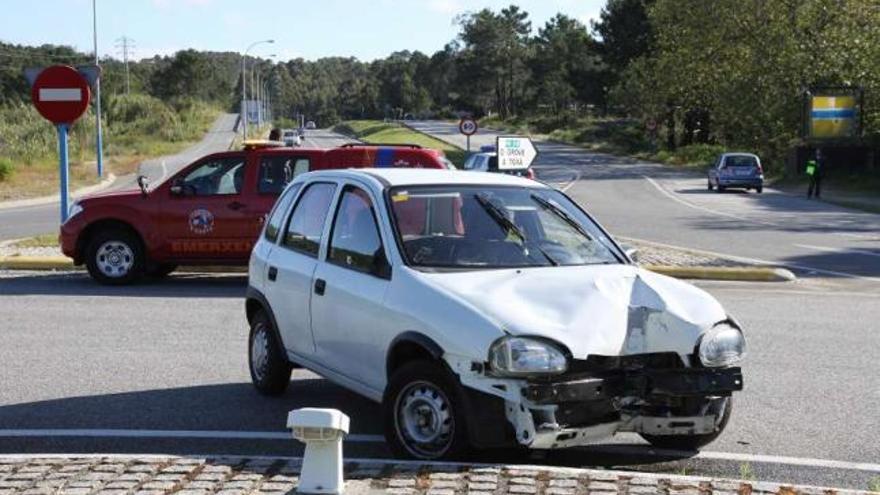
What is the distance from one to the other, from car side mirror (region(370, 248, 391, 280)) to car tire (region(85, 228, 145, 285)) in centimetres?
878

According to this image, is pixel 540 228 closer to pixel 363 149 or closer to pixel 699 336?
pixel 699 336

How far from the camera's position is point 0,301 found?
528 inches

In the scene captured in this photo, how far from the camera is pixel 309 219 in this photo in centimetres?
779

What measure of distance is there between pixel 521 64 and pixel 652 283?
153979 mm

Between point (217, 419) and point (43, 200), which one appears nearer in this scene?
point (217, 419)

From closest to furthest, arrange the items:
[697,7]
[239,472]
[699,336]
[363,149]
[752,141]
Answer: [239,472] → [699,336] → [363,149] → [752,141] → [697,7]

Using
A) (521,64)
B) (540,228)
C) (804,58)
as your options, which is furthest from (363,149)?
(521,64)

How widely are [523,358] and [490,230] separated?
56.2 inches

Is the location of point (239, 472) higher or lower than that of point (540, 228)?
lower

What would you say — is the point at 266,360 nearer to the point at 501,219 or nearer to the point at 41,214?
the point at 501,219

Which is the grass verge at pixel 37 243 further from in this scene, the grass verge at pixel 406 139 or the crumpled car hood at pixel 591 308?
the grass verge at pixel 406 139

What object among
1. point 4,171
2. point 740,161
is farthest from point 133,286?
point 740,161

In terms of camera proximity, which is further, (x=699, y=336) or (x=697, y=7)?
(x=697, y=7)

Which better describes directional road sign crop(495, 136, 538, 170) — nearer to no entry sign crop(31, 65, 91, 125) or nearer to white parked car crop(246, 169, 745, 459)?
no entry sign crop(31, 65, 91, 125)
